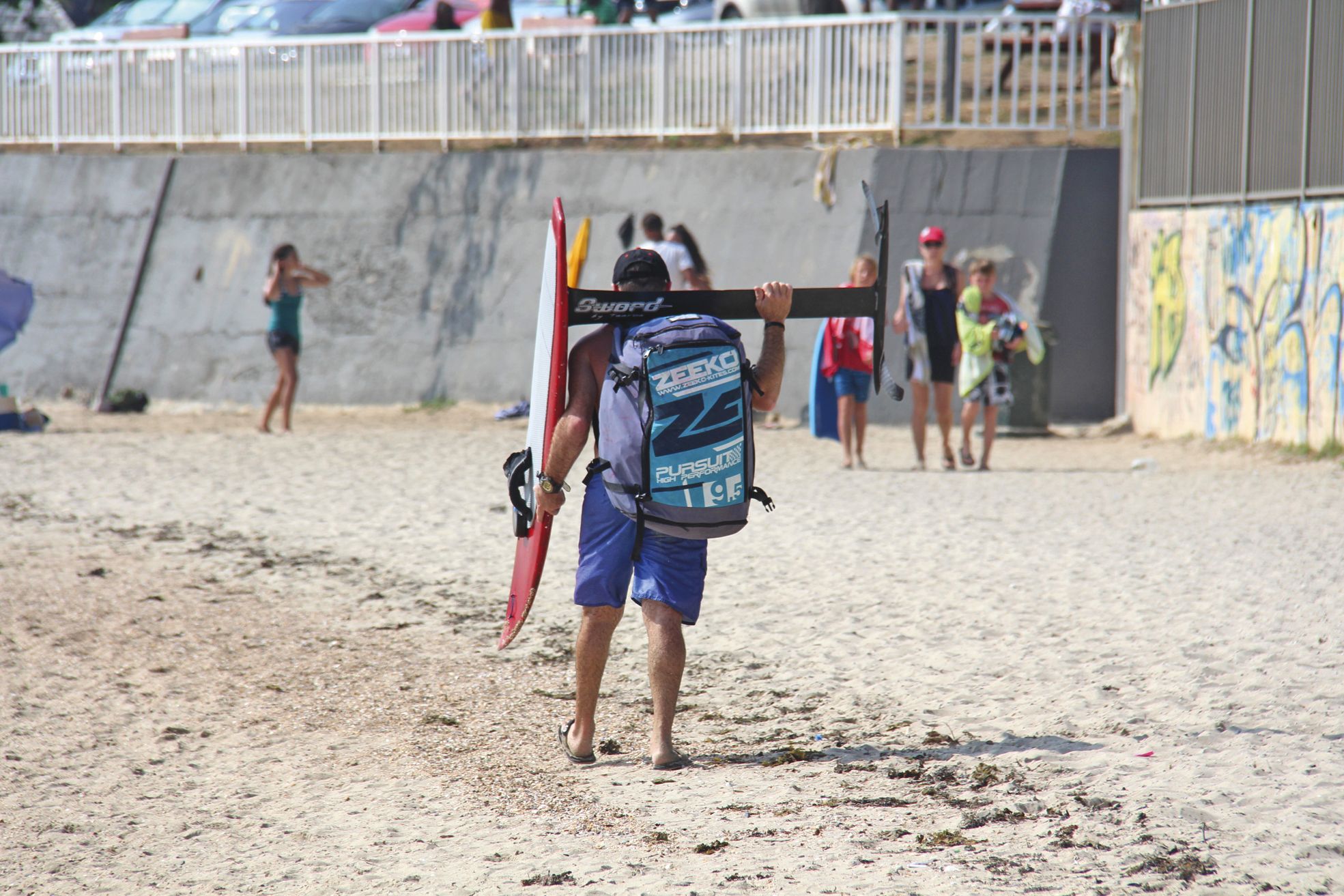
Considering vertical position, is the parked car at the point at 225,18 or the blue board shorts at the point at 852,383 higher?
the parked car at the point at 225,18

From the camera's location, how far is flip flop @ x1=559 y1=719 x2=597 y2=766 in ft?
15.3

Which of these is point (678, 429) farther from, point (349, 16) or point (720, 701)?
point (349, 16)

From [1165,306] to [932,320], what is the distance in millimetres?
3530

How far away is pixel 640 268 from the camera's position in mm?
4363

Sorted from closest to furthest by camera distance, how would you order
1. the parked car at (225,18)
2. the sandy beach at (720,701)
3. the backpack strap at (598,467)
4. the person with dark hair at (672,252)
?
the sandy beach at (720,701)
the backpack strap at (598,467)
the person with dark hair at (672,252)
the parked car at (225,18)

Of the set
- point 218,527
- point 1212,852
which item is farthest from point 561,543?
point 1212,852

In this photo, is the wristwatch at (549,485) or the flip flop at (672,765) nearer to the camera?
the wristwatch at (549,485)

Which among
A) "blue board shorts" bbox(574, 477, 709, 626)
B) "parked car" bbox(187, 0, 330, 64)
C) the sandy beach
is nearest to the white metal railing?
"parked car" bbox(187, 0, 330, 64)

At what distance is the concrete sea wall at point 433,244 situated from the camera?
13.7 meters

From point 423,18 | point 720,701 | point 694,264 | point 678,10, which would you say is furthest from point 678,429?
point 423,18

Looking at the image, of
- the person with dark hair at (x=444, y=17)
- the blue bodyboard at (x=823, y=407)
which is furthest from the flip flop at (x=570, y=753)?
the person with dark hair at (x=444, y=17)

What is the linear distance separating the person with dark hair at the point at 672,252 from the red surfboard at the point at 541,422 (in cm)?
685

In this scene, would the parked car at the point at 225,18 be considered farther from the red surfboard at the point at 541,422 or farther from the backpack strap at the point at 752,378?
the backpack strap at the point at 752,378

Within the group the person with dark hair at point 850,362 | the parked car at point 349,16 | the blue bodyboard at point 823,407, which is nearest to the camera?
the person with dark hair at point 850,362
